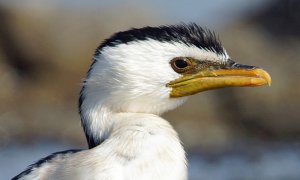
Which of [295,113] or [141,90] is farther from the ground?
[141,90]

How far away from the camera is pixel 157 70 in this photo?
4715mm

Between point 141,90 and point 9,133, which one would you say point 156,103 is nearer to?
point 141,90

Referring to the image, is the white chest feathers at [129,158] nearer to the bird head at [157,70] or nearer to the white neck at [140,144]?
the white neck at [140,144]

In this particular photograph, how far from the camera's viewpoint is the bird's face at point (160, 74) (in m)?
4.67

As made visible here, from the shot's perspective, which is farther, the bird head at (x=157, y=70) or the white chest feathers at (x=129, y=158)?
the bird head at (x=157, y=70)

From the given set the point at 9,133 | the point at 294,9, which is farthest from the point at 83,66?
the point at 294,9

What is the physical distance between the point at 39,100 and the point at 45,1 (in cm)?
241

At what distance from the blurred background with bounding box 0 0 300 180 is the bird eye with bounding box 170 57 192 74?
22.3 feet

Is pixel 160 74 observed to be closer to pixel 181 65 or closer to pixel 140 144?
pixel 181 65

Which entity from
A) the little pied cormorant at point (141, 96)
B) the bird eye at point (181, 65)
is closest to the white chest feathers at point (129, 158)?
the little pied cormorant at point (141, 96)

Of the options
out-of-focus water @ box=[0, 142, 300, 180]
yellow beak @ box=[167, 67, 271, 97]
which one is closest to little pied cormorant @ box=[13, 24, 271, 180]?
yellow beak @ box=[167, 67, 271, 97]

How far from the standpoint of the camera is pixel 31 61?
44.5ft

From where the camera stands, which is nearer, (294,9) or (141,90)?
(141,90)

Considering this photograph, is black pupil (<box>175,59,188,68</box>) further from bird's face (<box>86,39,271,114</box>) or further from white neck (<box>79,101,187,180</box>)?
white neck (<box>79,101,187,180</box>)
